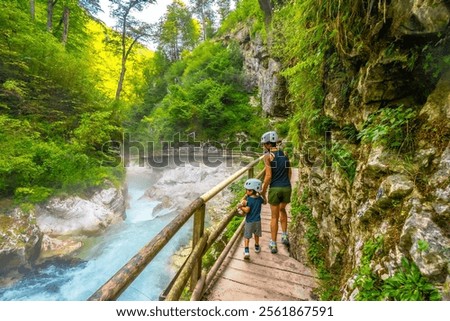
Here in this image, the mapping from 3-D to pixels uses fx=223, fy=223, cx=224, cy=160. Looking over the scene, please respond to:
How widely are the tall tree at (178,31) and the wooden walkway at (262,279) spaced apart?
37094 mm

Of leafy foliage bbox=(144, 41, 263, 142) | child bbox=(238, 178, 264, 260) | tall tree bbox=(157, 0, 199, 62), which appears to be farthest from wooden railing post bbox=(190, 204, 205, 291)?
tall tree bbox=(157, 0, 199, 62)

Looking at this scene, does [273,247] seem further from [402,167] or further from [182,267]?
[402,167]

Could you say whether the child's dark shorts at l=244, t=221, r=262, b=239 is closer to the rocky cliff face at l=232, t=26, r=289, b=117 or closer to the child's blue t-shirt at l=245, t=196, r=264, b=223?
the child's blue t-shirt at l=245, t=196, r=264, b=223

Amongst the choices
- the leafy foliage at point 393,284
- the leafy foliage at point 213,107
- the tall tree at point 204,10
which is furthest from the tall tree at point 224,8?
the leafy foliage at point 393,284

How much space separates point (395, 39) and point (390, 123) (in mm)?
787

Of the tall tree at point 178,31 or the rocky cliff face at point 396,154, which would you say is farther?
the tall tree at point 178,31

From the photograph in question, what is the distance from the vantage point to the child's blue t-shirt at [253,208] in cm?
354

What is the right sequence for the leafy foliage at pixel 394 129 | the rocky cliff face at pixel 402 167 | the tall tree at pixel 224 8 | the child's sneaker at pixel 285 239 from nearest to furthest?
the rocky cliff face at pixel 402 167
the leafy foliage at pixel 394 129
the child's sneaker at pixel 285 239
the tall tree at pixel 224 8

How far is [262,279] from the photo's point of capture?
10.5ft

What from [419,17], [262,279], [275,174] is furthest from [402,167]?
[262,279]

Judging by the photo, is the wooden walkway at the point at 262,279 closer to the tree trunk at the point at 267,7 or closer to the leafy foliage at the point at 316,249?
the leafy foliage at the point at 316,249

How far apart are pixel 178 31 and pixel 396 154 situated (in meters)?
40.5

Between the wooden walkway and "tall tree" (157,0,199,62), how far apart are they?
37.1m

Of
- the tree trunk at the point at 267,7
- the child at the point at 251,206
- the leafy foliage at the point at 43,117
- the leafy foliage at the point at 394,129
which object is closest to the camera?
the leafy foliage at the point at 394,129
